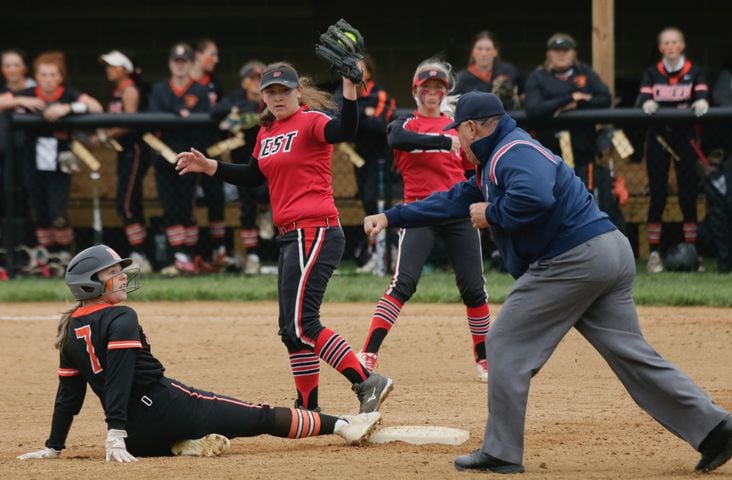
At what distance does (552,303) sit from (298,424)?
141 centimetres

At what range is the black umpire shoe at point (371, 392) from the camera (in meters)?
6.86

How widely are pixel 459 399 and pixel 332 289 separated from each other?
13.9ft

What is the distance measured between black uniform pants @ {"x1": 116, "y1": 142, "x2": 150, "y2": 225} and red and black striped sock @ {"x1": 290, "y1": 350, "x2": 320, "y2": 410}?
19.7 feet

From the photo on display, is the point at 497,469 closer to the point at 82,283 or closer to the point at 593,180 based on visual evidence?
the point at 82,283

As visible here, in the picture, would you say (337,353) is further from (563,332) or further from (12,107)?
(12,107)

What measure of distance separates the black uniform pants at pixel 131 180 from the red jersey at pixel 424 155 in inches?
193

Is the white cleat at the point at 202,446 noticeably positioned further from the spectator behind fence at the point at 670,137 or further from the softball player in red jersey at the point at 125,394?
the spectator behind fence at the point at 670,137

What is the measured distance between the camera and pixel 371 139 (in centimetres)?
1259

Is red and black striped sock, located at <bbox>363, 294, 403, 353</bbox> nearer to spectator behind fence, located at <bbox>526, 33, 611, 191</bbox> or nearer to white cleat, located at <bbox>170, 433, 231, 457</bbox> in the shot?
white cleat, located at <bbox>170, 433, 231, 457</bbox>

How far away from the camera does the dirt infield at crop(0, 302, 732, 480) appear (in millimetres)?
5926

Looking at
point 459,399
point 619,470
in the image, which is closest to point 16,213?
point 459,399

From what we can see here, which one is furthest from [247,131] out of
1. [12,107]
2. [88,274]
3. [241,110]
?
[88,274]

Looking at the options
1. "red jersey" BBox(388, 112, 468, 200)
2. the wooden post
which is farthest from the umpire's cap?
the wooden post

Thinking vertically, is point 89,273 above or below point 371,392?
above
